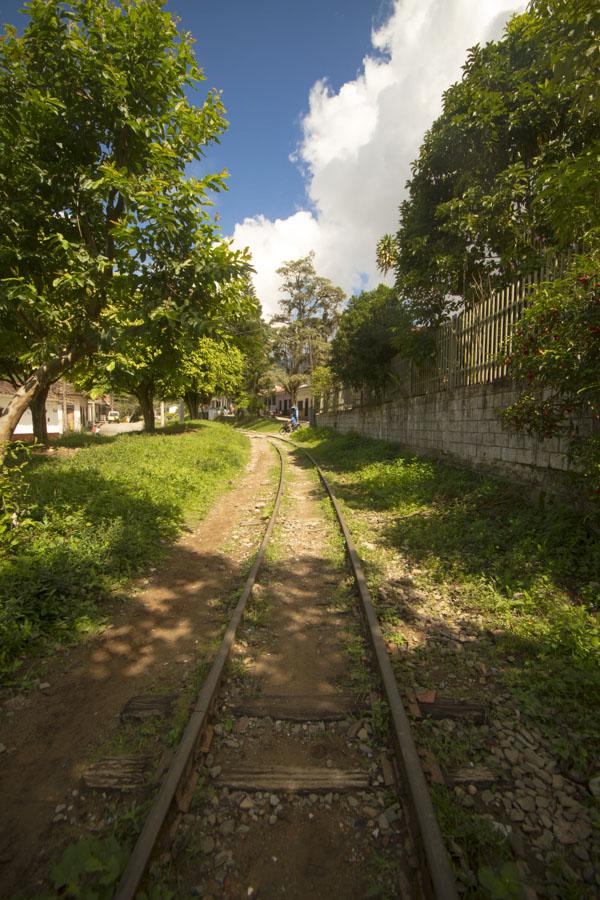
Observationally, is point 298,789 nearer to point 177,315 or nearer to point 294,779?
point 294,779

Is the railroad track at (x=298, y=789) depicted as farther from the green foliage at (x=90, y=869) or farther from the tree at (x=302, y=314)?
the tree at (x=302, y=314)

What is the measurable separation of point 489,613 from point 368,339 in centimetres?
1327

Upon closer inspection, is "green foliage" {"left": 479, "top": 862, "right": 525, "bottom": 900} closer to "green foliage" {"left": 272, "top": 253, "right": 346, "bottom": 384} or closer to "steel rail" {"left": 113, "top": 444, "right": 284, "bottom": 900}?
"steel rail" {"left": 113, "top": 444, "right": 284, "bottom": 900}

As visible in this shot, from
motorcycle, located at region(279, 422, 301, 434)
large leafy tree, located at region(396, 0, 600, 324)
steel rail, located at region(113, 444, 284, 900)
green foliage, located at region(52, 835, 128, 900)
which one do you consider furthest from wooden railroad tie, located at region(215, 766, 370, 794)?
motorcycle, located at region(279, 422, 301, 434)

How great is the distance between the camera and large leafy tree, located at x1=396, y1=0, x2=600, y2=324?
320 inches

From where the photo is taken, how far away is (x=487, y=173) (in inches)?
376

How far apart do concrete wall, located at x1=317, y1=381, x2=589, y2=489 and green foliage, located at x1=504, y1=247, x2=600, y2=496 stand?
742mm

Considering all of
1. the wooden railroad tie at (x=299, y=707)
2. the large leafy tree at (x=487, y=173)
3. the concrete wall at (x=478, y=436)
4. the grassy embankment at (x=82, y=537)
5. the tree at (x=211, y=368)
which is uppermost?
the large leafy tree at (x=487, y=173)

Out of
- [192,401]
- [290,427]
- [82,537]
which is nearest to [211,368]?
[192,401]

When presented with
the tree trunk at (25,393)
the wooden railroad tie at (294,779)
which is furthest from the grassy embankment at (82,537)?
the wooden railroad tie at (294,779)

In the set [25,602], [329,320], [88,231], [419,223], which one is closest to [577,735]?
[25,602]

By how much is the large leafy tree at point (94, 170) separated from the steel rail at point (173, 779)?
3.28 metres

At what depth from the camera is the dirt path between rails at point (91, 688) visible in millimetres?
2055

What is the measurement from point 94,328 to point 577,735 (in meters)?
5.56
